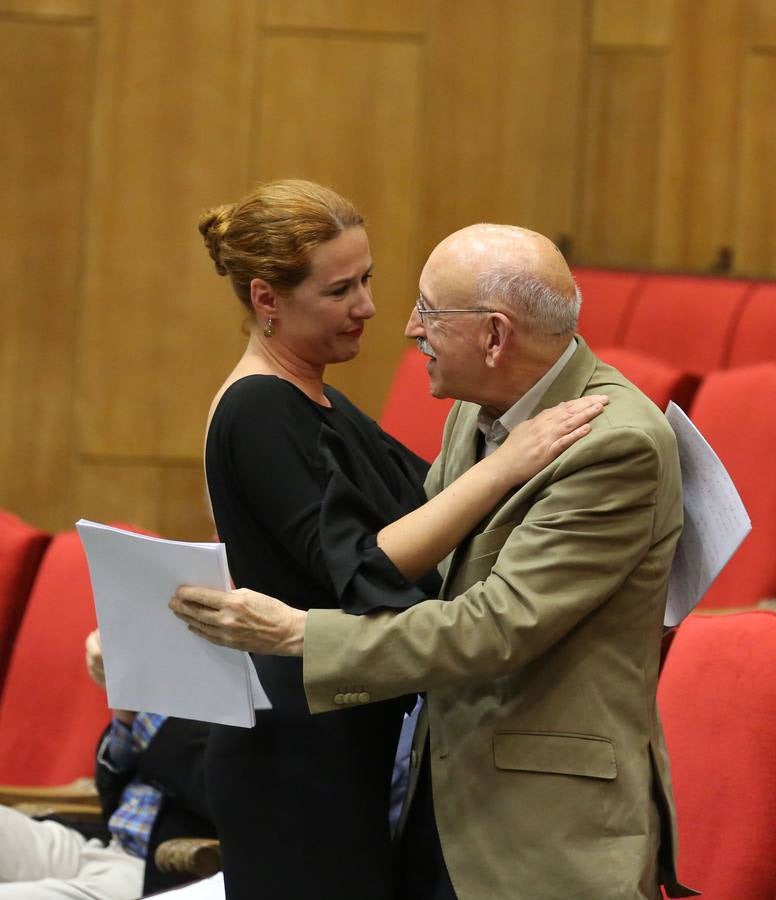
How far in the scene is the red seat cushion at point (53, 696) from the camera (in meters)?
2.60

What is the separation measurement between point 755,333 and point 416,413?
85 centimetres

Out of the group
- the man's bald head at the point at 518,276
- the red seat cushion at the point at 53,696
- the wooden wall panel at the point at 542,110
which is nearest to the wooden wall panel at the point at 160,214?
the wooden wall panel at the point at 542,110

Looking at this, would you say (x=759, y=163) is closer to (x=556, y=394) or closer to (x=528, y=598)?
(x=556, y=394)

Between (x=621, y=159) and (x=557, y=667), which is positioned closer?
(x=557, y=667)

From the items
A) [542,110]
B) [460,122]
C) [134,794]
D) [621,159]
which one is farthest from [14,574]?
[621,159]

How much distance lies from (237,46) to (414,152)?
1.96ft

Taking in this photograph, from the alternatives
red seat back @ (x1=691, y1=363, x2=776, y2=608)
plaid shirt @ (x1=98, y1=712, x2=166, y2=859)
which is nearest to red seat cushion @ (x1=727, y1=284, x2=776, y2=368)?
red seat back @ (x1=691, y1=363, x2=776, y2=608)

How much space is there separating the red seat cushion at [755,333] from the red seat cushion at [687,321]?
23 millimetres

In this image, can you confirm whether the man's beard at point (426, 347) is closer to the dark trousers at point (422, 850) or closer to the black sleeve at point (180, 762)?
the dark trousers at point (422, 850)

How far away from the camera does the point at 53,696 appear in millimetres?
2637

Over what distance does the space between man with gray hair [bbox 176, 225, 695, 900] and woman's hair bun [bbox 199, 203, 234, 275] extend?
0.25 meters

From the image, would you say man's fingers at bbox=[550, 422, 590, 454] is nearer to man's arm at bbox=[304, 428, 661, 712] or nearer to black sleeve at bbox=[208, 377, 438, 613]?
man's arm at bbox=[304, 428, 661, 712]

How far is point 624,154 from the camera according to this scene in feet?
13.4

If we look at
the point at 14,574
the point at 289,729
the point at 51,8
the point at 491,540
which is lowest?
the point at 14,574
